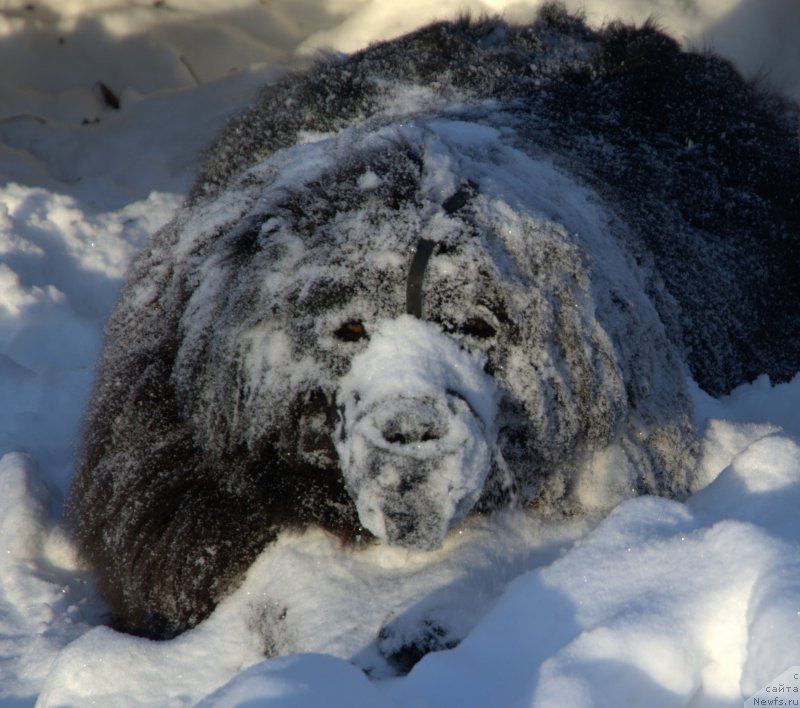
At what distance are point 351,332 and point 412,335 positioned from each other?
156mm

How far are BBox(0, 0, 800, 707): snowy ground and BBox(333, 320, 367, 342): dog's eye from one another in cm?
54

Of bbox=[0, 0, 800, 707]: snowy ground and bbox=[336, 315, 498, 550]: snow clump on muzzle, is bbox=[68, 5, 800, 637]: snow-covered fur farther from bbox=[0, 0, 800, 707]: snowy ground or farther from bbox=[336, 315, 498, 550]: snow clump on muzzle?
bbox=[0, 0, 800, 707]: snowy ground

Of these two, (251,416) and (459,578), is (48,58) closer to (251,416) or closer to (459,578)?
(251,416)

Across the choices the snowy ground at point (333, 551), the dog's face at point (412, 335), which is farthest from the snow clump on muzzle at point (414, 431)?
the snowy ground at point (333, 551)

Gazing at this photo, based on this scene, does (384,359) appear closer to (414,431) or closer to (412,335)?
(412,335)

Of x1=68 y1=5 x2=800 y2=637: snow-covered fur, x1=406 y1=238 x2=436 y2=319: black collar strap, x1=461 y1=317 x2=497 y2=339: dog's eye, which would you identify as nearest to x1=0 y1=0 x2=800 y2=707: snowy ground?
x1=68 y1=5 x2=800 y2=637: snow-covered fur

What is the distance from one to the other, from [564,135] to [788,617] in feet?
Answer: 7.58

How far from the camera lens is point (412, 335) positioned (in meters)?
2.30

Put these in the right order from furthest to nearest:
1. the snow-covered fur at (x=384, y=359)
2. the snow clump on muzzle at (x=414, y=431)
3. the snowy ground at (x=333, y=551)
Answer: the snow-covered fur at (x=384, y=359) → the snow clump on muzzle at (x=414, y=431) → the snowy ground at (x=333, y=551)

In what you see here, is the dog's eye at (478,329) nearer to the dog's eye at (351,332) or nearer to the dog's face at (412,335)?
the dog's face at (412,335)

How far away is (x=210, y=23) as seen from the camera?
5.73m

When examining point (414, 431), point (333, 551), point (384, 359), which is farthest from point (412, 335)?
point (333, 551)

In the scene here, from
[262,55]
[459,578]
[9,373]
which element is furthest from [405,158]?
[262,55]

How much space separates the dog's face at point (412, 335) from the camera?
7.40 feet
